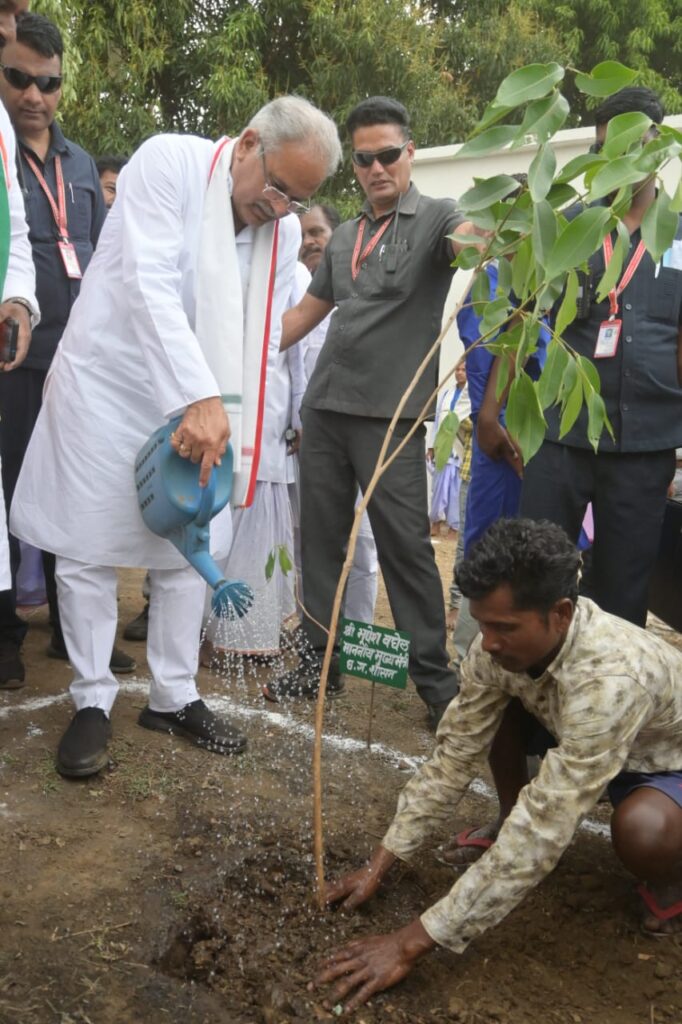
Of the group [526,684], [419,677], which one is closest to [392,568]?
[419,677]

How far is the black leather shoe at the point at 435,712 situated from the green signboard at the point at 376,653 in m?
0.51

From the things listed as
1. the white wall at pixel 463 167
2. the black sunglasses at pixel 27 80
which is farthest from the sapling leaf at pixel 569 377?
the white wall at pixel 463 167

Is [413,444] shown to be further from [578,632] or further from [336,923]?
[336,923]

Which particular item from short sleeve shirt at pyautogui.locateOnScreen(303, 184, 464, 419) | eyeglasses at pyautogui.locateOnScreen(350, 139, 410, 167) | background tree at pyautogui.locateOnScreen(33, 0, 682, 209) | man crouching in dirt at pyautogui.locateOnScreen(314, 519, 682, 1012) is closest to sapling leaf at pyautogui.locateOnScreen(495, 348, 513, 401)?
man crouching in dirt at pyautogui.locateOnScreen(314, 519, 682, 1012)

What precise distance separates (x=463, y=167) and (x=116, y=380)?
837cm

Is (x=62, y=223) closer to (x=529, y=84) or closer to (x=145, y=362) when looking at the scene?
(x=145, y=362)

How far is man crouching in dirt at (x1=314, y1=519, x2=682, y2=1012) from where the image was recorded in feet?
7.08

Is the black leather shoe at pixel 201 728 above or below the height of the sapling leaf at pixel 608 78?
below

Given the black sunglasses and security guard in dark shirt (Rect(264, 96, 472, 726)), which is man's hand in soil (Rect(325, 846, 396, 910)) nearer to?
security guard in dark shirt (Rect(264, 96, 472, 726))

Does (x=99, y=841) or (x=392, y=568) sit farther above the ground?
(x=392, y=568)

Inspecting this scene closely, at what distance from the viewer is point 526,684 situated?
242cm

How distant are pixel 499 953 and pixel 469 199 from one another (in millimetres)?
1762

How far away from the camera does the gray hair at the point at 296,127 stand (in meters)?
2.91

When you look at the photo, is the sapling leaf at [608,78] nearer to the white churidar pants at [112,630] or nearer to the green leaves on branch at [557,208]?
the green leaves on branch at [557,208]
